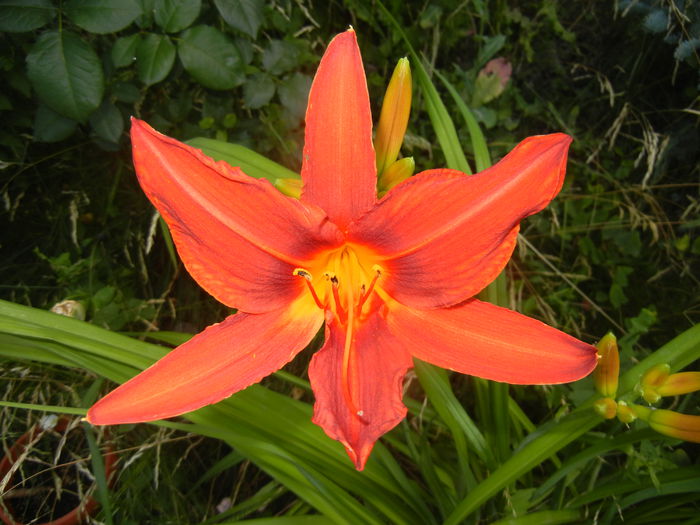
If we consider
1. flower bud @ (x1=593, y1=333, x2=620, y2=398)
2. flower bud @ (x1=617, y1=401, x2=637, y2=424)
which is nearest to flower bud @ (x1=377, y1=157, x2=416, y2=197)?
flower bud @ (x1=593, y1=333, x2=620, y2=398)

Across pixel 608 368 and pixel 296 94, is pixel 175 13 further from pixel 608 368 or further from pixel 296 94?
pixel 608 368

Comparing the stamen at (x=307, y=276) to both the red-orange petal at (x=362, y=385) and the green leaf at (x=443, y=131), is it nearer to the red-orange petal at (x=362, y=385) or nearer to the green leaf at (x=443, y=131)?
the red-orange petal at (x=362, y=385)

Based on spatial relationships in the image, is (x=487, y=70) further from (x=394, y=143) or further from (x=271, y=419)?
(x=271, y=419)

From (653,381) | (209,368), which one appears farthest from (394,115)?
(653,381)

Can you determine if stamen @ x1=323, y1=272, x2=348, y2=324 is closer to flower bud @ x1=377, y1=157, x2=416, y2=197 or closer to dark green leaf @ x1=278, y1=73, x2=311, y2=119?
flower bud @ x1=377, y1=157, x2=416, y2=197

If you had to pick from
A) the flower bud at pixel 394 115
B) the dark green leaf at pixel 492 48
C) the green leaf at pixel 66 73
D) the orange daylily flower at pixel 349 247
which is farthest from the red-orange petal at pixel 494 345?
the dark green leaf at pixel 492 48
